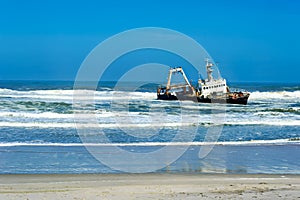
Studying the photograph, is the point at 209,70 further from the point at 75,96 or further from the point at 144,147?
the point at 144,147

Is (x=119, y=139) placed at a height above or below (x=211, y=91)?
below

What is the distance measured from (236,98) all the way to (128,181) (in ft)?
117

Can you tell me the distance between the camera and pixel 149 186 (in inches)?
322

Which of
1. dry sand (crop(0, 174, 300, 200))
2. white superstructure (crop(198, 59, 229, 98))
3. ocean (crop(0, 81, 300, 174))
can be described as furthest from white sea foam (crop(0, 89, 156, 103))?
dry sand (crop(0, 174, 300, 200))

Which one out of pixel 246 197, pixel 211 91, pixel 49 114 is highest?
pixel 211 91

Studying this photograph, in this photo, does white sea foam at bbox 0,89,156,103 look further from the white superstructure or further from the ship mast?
the ship mast

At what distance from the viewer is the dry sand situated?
24.1 ft

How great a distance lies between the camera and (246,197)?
7.28 metres

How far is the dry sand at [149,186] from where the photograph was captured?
7.35 metres

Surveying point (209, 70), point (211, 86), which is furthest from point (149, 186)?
point (211, 86)

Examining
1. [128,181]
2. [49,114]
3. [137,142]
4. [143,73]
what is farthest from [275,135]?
[49,114]

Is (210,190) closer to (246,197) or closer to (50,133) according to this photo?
(246,197)

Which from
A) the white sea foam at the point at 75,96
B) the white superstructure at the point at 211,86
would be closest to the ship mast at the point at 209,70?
the white superstructure at the point at 211,86

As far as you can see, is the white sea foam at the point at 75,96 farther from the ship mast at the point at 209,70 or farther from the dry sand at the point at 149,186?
the dry sand at the point at 149,186
